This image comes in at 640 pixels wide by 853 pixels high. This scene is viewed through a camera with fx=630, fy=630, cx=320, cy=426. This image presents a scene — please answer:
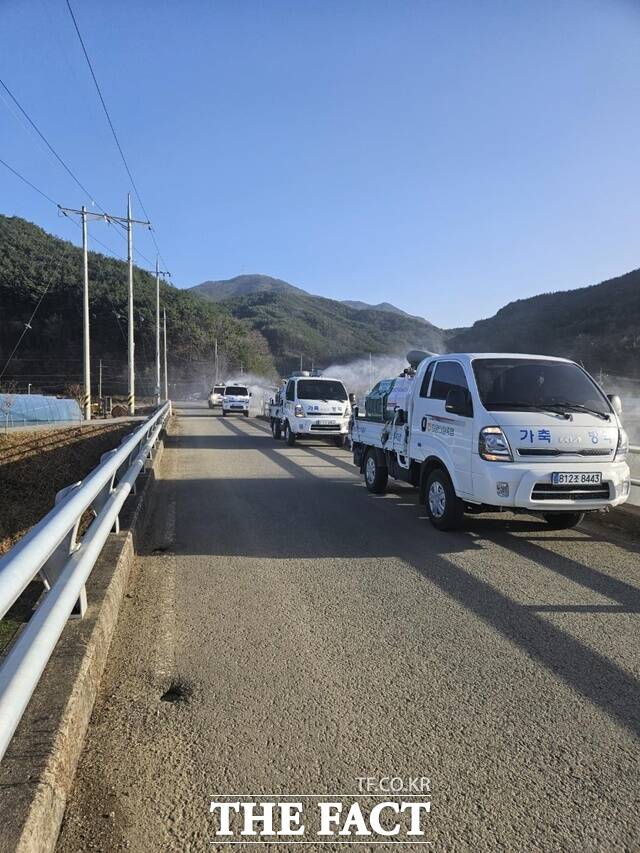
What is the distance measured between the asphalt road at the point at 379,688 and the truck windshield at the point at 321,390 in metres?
12.7

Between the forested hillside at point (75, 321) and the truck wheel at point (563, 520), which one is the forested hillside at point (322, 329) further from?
the truck wheel at point (563, 520)

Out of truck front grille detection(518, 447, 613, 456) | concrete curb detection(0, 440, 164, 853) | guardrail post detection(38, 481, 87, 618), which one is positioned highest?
truck front grille detection(518, 447, 613, 456)

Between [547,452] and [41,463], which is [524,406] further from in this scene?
[41,463]

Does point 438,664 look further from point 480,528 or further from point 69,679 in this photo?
point 480,528

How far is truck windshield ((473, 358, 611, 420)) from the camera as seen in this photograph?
6992mm

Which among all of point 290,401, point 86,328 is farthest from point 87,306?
point 290,401

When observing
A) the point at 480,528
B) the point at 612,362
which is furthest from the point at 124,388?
the point at 480,528

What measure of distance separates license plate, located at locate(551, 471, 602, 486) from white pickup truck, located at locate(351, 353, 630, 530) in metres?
0.01

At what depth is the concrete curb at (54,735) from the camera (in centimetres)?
216

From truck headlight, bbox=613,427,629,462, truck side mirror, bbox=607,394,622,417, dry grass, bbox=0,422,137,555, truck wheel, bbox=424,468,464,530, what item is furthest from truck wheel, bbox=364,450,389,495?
dry grass, bbox=0,422,137,555

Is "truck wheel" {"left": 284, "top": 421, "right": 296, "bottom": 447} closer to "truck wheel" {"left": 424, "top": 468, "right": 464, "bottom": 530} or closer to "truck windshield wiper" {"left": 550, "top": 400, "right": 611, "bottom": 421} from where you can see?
"truck wheel" {"left": 424, "top": 468, "right": 464, "bottom": 530}

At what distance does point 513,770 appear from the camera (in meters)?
2.84

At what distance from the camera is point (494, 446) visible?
260 inches

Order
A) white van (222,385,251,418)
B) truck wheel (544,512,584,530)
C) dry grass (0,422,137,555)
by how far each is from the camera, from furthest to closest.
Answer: white van (222,385,251,418) → dry grass (0,422,137,555) → truck wheel (544,512,584,530)
